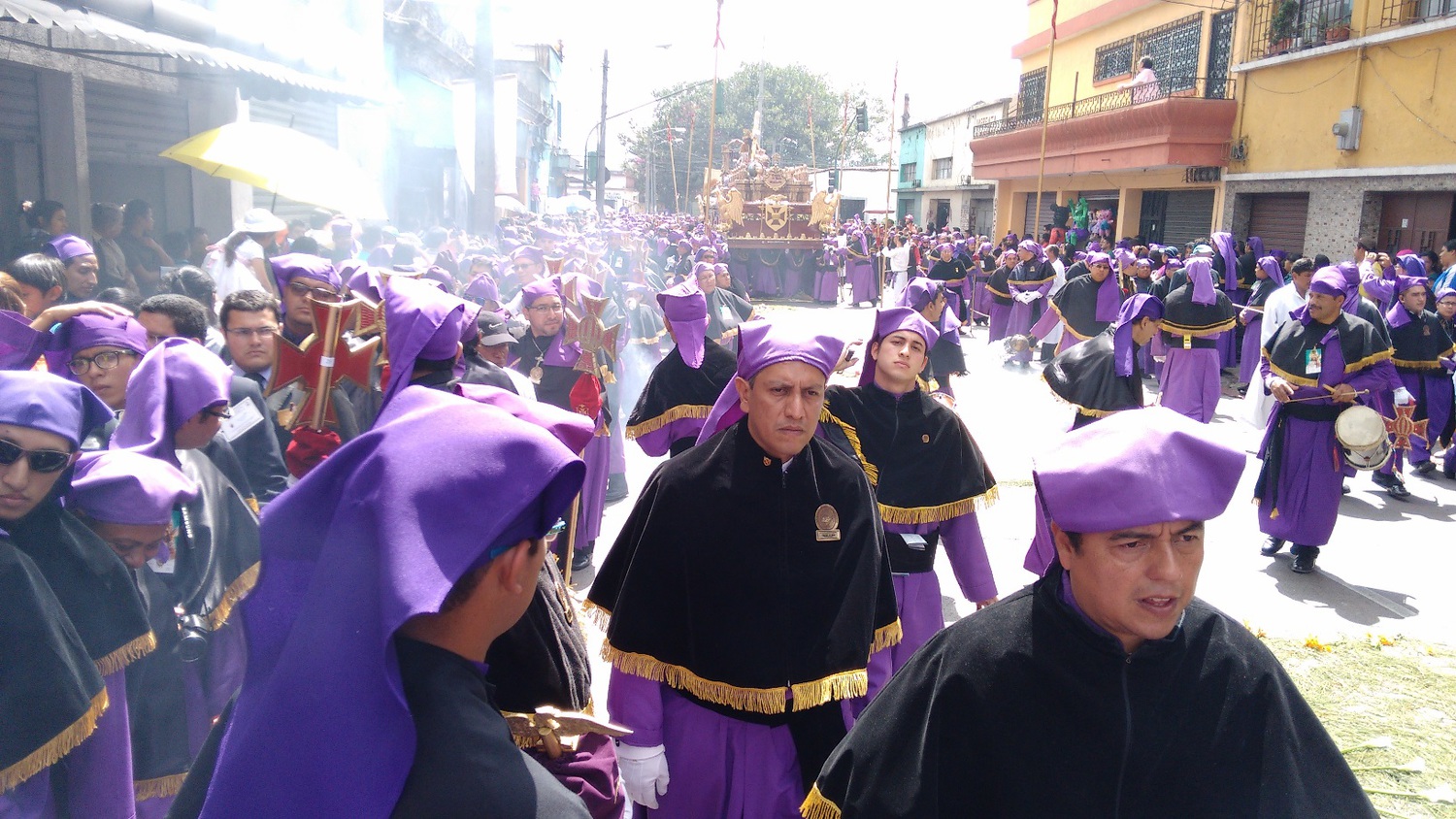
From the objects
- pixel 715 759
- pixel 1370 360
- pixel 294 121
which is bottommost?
pixel 715 759

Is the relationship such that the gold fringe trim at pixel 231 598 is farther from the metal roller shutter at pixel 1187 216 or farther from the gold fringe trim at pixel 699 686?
the metal roller shutter at pixel 1187 216

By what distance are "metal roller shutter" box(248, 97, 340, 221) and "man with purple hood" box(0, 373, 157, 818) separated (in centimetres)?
1417

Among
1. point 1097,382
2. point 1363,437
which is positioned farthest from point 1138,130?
point 1097,382

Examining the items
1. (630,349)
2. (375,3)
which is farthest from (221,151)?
(375,3)

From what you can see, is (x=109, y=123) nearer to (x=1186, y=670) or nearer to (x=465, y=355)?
(x=465, y=355)

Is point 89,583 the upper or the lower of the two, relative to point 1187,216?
lower

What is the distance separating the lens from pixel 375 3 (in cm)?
2019

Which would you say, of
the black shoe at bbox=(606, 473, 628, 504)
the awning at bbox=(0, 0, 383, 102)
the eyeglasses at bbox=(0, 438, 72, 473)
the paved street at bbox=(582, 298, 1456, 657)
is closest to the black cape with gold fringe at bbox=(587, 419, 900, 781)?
the eyeglasses at bbox=(0, 438, 72, 473)

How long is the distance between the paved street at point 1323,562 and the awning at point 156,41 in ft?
17.9

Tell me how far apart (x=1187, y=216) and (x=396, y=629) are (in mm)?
28820

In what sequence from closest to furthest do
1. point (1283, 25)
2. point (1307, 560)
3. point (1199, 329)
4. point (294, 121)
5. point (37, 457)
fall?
point (37, 457) → point (1307, 560) → point (1199, 329) → point (294, 121) → point (1283, 25)

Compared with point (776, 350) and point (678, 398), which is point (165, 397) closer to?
point (776, 350)

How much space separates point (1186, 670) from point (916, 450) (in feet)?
7.97

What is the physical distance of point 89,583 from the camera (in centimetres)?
312
